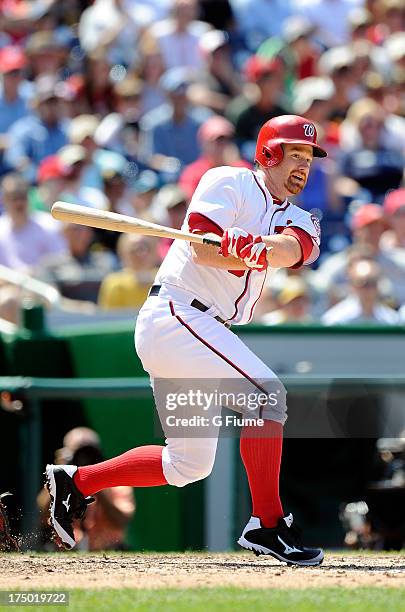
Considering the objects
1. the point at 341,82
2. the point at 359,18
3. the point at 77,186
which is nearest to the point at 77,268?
the point at 77,186

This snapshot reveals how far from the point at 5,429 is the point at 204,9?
666 centimetres

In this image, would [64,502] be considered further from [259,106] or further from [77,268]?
[259,106]

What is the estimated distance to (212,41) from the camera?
1237 centimetres

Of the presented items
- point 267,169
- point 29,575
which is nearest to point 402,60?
point 267,169

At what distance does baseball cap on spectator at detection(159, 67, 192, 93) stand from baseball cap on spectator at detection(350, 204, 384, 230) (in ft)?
6.64

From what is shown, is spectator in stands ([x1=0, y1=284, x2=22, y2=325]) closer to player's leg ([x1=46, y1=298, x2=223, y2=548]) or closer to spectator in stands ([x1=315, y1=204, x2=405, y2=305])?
spectator in stands ([x1=315, y1=204, x2=405, y2=305])

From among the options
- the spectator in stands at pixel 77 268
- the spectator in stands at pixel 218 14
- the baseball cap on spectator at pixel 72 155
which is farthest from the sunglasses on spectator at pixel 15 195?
the spectator in stands at pixel 218 14

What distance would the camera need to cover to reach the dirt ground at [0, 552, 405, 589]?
475 centimetres

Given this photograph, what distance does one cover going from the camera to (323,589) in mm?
4586

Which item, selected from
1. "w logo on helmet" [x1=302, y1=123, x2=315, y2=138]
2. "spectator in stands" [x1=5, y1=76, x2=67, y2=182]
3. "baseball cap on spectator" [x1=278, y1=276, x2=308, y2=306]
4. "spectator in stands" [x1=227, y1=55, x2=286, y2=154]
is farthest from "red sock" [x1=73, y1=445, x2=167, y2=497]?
"spectator in stands" [x1=227, y1=55, x2=286, y2=154]

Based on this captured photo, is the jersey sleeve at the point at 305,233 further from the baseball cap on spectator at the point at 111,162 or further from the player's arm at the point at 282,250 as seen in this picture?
the baseball cap on spectator at the point at 111,162

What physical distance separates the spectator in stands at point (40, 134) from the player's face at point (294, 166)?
5930mm

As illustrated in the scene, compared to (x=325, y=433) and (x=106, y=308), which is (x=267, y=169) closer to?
(x=325, y=433)

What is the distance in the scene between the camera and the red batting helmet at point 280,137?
5.29 meters
